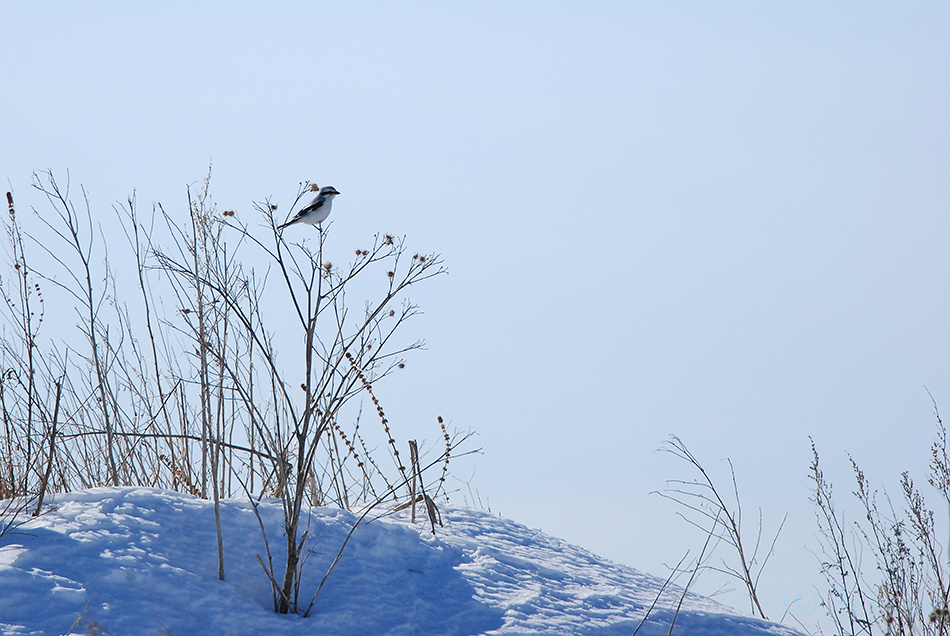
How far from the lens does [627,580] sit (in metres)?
3.12

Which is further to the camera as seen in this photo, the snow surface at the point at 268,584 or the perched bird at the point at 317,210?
the perched bird at the point at 317,210

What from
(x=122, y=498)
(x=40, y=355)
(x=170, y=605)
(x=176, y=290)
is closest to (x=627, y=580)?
(x=170, y=605)

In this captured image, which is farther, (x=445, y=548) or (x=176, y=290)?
(x=176, y=290)

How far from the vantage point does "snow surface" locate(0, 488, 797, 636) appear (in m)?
2.34

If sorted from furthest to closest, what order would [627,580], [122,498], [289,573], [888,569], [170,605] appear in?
[888,569] → [627,580] → [122,498] → [289,573] → [170,605]

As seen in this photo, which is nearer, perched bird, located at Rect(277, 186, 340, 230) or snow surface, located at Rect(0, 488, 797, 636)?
snow surface, located at Rect(0, 488, 797, 636)

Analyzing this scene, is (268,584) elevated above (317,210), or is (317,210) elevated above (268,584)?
(317,210)

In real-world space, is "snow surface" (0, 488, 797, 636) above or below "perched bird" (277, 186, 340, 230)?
below

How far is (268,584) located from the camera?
8.84 ft

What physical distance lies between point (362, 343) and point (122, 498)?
102cm

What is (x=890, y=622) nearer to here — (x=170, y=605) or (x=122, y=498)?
(x=170, y=605)

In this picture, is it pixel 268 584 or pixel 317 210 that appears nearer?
pixel 268 584

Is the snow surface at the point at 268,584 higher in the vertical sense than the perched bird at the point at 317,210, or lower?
lower

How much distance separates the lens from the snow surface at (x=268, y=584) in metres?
2.34
